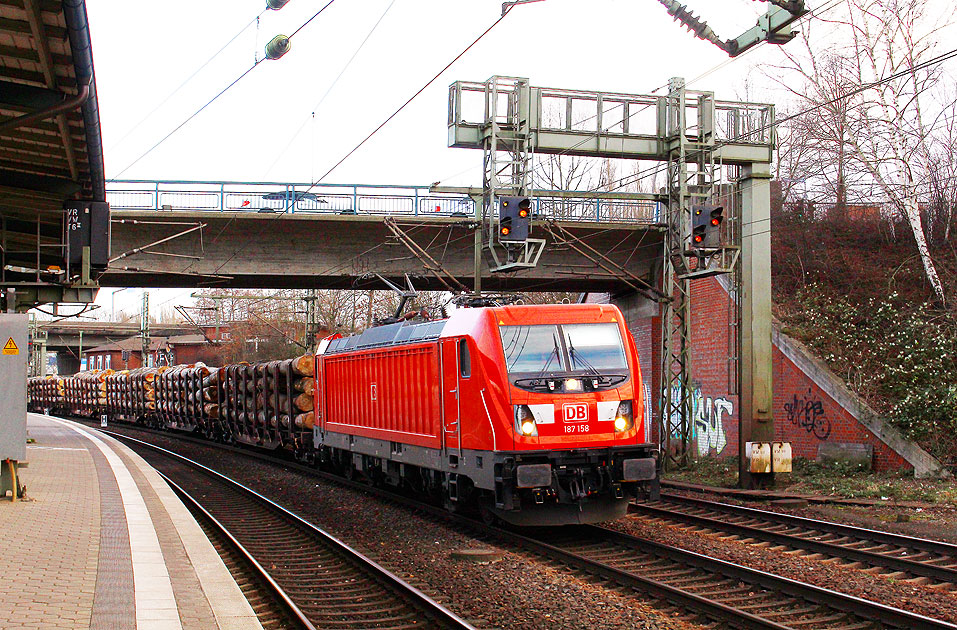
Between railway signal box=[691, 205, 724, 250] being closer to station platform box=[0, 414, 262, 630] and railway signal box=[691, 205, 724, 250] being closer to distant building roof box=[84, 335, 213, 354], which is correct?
station platform box=[0, 414, 262, 630]

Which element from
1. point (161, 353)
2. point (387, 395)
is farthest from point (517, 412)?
point (161, 353)

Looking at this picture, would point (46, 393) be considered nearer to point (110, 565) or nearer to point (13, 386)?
point (13, 386)

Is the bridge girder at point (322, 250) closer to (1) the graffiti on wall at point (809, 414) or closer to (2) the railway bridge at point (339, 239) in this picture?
(2) the railway bridge at point (339, 239)

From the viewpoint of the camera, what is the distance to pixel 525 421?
1152 centimetres

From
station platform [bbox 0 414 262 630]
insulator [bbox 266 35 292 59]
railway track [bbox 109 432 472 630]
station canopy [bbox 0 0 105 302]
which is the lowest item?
railway track [bbox 109 432 472 630]

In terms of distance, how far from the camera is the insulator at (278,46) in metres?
12.1

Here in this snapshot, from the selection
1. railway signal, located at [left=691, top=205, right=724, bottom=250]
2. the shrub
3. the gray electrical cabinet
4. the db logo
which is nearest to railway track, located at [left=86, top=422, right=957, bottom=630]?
the db logo

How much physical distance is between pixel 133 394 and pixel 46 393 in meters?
25.6

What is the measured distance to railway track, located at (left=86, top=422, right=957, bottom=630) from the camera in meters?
7.56

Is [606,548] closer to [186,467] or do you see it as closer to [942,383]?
[942,383]

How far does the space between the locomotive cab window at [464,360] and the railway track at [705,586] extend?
2144 mm

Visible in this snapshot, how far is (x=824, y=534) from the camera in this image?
1199 centimetres

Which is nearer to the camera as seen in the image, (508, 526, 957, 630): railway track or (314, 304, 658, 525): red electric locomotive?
(508, 526, 957, 630): railway track

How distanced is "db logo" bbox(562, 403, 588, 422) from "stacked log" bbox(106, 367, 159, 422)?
35543 millimetres
